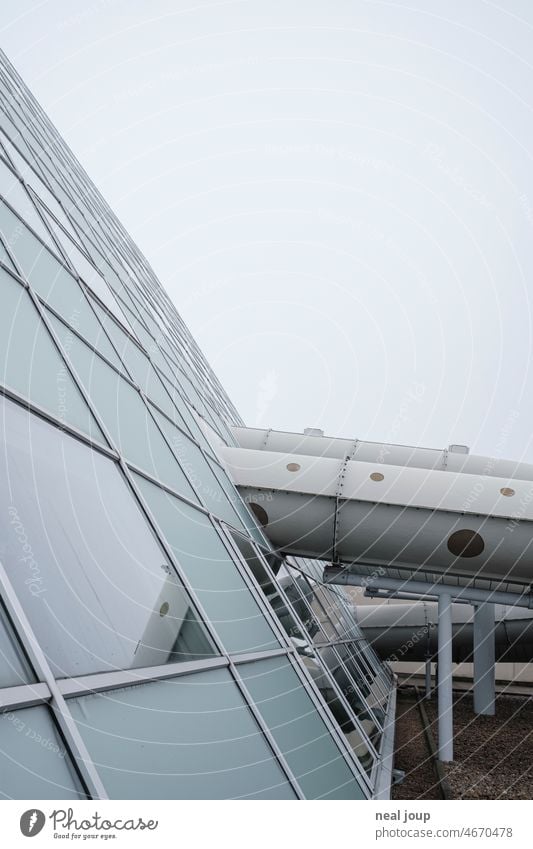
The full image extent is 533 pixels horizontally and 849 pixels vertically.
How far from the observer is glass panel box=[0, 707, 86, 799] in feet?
8.80

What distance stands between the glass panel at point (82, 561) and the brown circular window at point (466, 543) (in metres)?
9.58

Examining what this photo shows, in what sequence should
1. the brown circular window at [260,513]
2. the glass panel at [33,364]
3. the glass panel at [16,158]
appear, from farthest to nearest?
the brown circular window at [260,513], the glass panel at [16,158], the glass panel at [33,364]

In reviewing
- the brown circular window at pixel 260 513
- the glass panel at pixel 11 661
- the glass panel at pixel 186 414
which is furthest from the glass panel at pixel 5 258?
the brown circular window at pixel 260 513

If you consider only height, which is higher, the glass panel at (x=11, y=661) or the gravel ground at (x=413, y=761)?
the gravel ground at (x=413, y=761)

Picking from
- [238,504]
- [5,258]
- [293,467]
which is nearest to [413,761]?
[293,467]

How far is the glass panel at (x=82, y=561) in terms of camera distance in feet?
11.8

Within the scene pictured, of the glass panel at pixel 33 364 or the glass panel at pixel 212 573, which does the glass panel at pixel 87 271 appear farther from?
the glass panel at pixel 212 573

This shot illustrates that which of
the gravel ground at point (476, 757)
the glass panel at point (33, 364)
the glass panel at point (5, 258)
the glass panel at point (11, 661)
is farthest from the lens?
the gravel ground at point (476, 757)

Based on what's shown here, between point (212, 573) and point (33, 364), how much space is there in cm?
286

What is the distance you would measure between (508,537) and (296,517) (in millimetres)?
4396

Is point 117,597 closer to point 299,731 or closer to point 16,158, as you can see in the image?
point 299,731

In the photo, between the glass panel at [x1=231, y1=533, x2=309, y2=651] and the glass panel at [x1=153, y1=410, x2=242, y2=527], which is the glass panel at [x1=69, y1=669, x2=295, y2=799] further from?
the glass panel at [x1=153, y1=410, x2=242, y2=527]

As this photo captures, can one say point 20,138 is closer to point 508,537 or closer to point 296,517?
point 296,517

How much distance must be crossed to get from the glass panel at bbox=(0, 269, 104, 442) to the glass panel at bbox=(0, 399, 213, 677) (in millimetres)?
294
